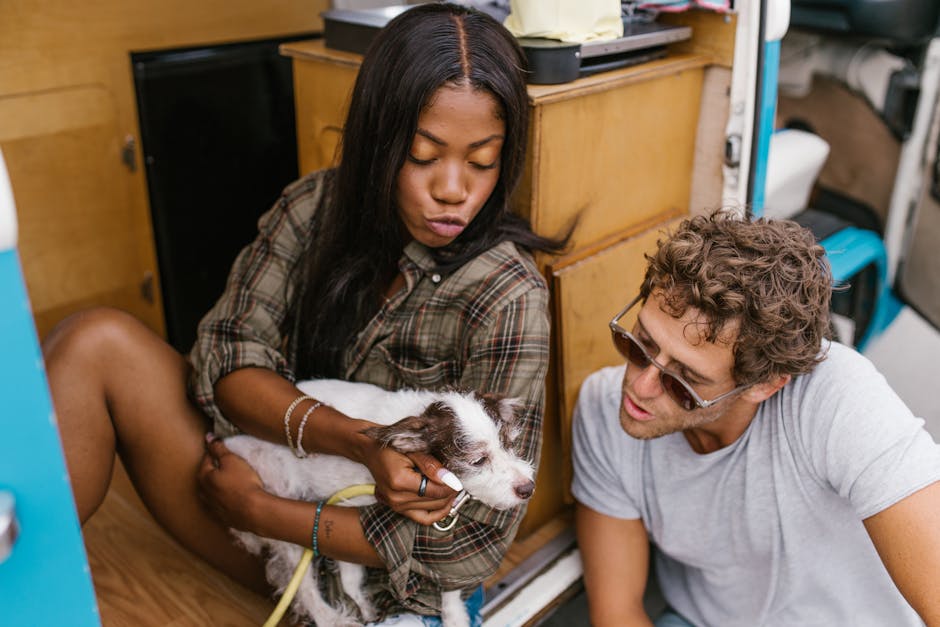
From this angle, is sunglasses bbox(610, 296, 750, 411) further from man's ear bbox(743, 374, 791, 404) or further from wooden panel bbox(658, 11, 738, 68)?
wooden panel bbox(658, 11, 738, 68)

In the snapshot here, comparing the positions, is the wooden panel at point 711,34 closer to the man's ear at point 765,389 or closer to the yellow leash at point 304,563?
the man's ear at point 765,389

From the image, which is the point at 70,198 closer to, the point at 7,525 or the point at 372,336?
the point at 372,336

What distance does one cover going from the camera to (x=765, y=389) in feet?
5.45

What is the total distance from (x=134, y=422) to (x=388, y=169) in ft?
2.67

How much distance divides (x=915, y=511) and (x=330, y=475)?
3.63 ft

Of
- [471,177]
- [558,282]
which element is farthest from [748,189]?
[471,177]

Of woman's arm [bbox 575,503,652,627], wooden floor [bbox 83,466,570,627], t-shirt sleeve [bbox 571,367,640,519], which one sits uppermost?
t-shirt sleeve [bbox 571,367,640,519]

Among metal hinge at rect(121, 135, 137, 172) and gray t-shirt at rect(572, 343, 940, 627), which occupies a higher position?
metal hinge at rect(121, 135, 137, 172)

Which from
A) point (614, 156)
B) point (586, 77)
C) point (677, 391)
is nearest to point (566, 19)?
point (586, 77)

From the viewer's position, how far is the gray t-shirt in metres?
1.56

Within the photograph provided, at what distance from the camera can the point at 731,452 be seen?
182 centimetres

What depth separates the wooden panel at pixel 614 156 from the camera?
1933 millimetres

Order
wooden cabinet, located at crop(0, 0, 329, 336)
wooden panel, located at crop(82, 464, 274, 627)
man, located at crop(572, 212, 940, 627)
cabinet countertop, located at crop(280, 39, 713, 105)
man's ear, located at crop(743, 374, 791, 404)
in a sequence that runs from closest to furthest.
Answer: man, located at crop(572, 212, 940, 627) < man's ear, located at crop(743, 374, 791, 404) < cabinet countertop, located at crop(280, 39, 713, 105) < wooden panel, located at crop(82, 464, 274, 627) < wooden cabinet, located at crop(0, 0, 329, 336)

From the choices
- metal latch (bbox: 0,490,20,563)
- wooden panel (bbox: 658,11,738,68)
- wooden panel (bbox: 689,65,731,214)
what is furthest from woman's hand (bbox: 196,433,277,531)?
wooden panel (bbox: 658,11,738,68)
